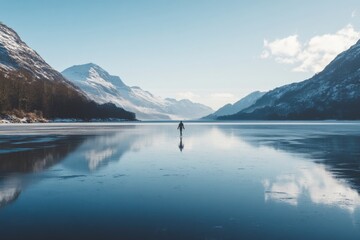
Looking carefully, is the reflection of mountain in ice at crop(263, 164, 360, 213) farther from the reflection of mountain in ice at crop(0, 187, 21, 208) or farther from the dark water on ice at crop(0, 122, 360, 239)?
the reflection of mountain in ice at crop(0, 187, 21, 208)

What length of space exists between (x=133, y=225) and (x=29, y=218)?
12.0 feet

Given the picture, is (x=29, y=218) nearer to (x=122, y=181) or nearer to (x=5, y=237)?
(x=5, y=237)

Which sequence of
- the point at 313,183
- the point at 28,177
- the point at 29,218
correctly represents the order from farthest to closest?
the point at 28,177
the point at 313,183
the point at 29,218

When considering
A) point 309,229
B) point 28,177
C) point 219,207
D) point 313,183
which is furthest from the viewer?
point 28,177

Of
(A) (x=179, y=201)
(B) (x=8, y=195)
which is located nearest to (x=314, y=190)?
(A) (x=179, y=201)

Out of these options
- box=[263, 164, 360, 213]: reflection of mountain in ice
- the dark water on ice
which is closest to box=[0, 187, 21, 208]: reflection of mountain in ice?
the dark water on ice

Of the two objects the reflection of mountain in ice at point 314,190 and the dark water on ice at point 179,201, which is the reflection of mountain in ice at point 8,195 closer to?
the dark water on ice at point 179,201

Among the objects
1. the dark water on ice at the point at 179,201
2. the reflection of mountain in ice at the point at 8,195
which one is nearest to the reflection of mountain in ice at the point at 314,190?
the dark water on ice at the point at 179,201

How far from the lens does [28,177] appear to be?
61.6 feet

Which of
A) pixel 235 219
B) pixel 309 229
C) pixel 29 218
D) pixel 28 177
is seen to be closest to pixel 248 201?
pixel 235 219

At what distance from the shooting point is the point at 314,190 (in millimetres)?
15695

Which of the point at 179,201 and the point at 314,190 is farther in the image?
the point at 314,190

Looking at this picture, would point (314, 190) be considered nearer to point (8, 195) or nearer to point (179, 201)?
point (179, 201)

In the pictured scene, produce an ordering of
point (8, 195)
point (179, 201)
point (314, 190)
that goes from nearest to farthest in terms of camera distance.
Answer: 1. point (179, 201)
2. point (8, 195)
3. point (314, 190)
